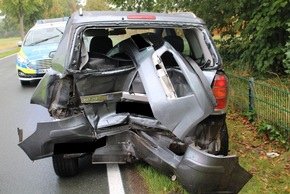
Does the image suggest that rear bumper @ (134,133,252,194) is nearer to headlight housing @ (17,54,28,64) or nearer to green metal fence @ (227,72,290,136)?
green metal fence @ (227,72,290,136)

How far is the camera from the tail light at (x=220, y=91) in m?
3.69

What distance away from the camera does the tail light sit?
3686 mm

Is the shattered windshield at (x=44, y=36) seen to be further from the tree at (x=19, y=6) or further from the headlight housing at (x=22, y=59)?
the tree at (x=19, y=6)

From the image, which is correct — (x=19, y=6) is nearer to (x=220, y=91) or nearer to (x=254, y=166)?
(x=254, y=166)

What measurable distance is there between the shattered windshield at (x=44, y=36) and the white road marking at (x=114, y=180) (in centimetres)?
810

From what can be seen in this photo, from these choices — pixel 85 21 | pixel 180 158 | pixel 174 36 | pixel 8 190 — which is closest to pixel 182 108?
pixel 180 158

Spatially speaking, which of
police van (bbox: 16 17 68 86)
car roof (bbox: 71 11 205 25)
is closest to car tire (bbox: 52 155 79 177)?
car roof (bbox: 71 11 205 25)

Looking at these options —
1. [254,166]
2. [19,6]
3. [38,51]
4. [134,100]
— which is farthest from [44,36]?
[19,6]

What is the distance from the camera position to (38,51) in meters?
11.3

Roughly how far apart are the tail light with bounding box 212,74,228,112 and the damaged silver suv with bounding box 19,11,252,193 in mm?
10

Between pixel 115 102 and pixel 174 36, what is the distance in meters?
1.42

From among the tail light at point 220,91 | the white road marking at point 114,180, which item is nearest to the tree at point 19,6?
the white road marking at point 114,180

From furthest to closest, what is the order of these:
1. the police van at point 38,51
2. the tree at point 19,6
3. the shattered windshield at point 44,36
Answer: the tree at point 19,6 → the shattered windshield at point 44,36 → the police van at point 38,51

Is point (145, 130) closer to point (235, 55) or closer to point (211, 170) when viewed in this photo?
point (211, 170)
